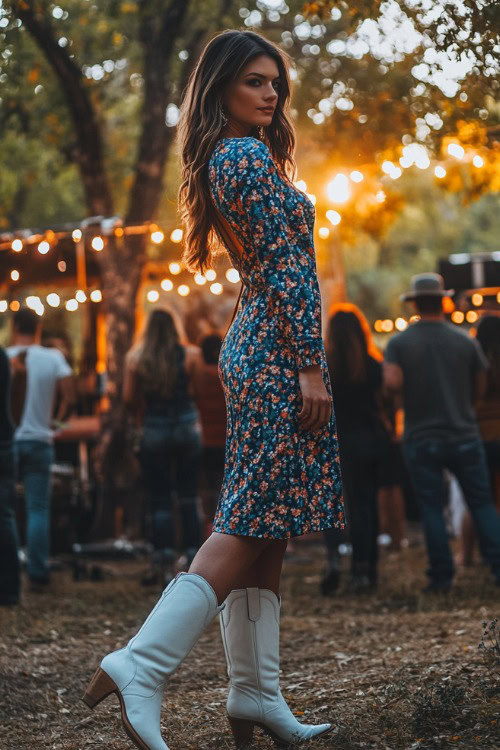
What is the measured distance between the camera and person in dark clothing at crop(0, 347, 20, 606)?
7504 mm

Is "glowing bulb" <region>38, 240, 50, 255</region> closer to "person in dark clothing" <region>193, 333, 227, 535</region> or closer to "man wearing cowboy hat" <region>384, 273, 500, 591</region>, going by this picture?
"person in dark clothing" <region>193, 333, 227, 535</region>

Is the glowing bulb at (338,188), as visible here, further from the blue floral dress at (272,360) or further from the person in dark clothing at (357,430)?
the blue floral dress at (272,360)

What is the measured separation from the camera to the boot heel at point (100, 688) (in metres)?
3.29

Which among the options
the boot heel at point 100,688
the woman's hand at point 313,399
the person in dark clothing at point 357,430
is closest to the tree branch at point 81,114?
the person in dark clothing at point 357,430

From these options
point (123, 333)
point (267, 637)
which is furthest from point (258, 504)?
point (123, 333)

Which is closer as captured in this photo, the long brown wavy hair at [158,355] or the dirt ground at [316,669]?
the dirt ground at [316,669]

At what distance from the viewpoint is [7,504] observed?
7703 millimetres

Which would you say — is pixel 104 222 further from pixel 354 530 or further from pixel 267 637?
pixel 267 637

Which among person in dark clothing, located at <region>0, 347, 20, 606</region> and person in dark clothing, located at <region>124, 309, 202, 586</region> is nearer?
person in dark clothing, located at <region>0, 347, 20, 606</region>

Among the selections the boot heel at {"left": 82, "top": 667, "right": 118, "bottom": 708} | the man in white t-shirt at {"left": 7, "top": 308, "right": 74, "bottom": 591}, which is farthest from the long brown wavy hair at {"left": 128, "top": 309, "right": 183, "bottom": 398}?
the boot heel at {"left": 82, "top": 667, "right": 118, "bottom": 708}

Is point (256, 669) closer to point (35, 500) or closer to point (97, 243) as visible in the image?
point (35, 500)

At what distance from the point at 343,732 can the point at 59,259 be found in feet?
35.6

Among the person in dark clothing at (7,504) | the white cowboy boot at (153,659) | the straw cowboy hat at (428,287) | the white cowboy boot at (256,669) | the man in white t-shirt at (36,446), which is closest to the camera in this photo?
the white cowboy boot at (153,659)

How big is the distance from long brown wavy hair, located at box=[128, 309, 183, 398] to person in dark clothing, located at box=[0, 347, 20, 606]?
134 centimetres
